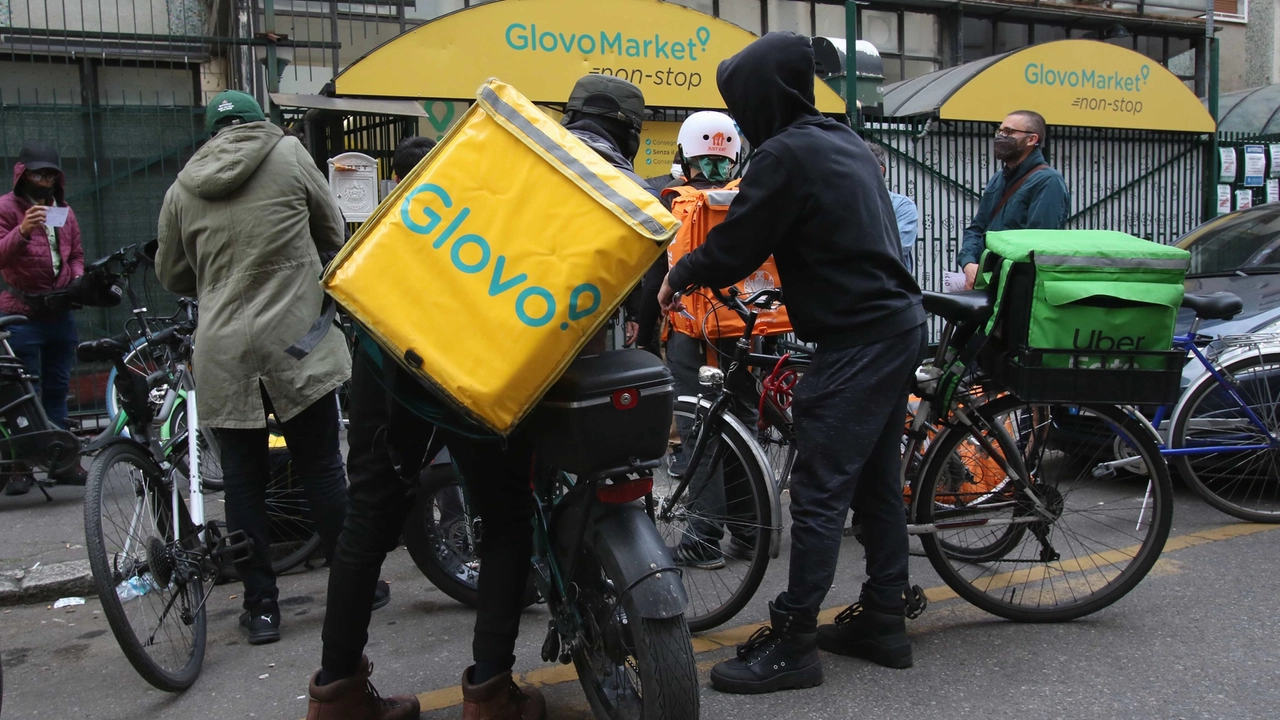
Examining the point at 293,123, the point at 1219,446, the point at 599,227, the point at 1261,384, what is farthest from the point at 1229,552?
the point at 293,123

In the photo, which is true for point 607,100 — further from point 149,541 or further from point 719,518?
→ point 149,541

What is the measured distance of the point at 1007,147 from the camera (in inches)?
218

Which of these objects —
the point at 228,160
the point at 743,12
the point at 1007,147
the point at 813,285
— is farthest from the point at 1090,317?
the point at 743,12

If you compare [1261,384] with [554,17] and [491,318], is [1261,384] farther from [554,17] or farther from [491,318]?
[554,17]

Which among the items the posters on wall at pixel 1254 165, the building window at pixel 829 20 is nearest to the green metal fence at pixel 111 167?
the building window at pixel 829 20

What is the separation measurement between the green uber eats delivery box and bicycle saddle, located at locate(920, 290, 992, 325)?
5 cm

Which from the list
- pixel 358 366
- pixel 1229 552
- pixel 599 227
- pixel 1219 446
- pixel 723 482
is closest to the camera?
pixel 599 227

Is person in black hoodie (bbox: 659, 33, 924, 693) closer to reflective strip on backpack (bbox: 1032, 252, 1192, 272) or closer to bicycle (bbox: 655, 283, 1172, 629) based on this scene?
bicycle (bbox: 655, 283, 1172, 629)

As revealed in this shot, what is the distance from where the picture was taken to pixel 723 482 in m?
3.70

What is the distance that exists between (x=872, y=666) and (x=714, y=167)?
2231 mm

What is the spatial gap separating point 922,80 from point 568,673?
31.5ft

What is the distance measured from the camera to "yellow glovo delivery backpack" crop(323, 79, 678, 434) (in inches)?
88.0

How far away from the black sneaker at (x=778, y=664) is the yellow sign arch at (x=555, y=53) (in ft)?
17.0

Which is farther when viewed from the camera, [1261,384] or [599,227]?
[1261,384]
